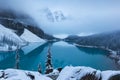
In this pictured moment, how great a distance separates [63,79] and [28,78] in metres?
3.41

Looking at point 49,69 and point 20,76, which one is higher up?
point 20,76

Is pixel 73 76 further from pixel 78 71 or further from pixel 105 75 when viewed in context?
pixel 105 75

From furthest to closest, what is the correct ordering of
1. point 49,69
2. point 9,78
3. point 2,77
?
point 49,69
point 2,77
point 9,78

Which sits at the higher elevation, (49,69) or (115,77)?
(115,77)

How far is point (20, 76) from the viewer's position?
22203 millimetres

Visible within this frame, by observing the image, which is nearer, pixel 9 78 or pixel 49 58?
pixel 9 78

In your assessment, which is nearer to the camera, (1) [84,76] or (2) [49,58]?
(1) [84,76]

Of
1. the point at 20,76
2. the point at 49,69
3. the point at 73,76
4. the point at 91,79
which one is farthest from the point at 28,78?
the point at 49,69

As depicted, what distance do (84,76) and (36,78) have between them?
4536mm

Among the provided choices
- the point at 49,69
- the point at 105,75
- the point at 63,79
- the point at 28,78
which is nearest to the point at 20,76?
the point at 28,78

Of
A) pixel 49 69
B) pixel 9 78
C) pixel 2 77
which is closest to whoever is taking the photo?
pixel 9 78

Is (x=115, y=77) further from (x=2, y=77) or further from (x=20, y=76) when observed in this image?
(x=2, y=77)

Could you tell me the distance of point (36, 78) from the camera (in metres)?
24.5

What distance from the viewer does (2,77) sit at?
76.5 ft
